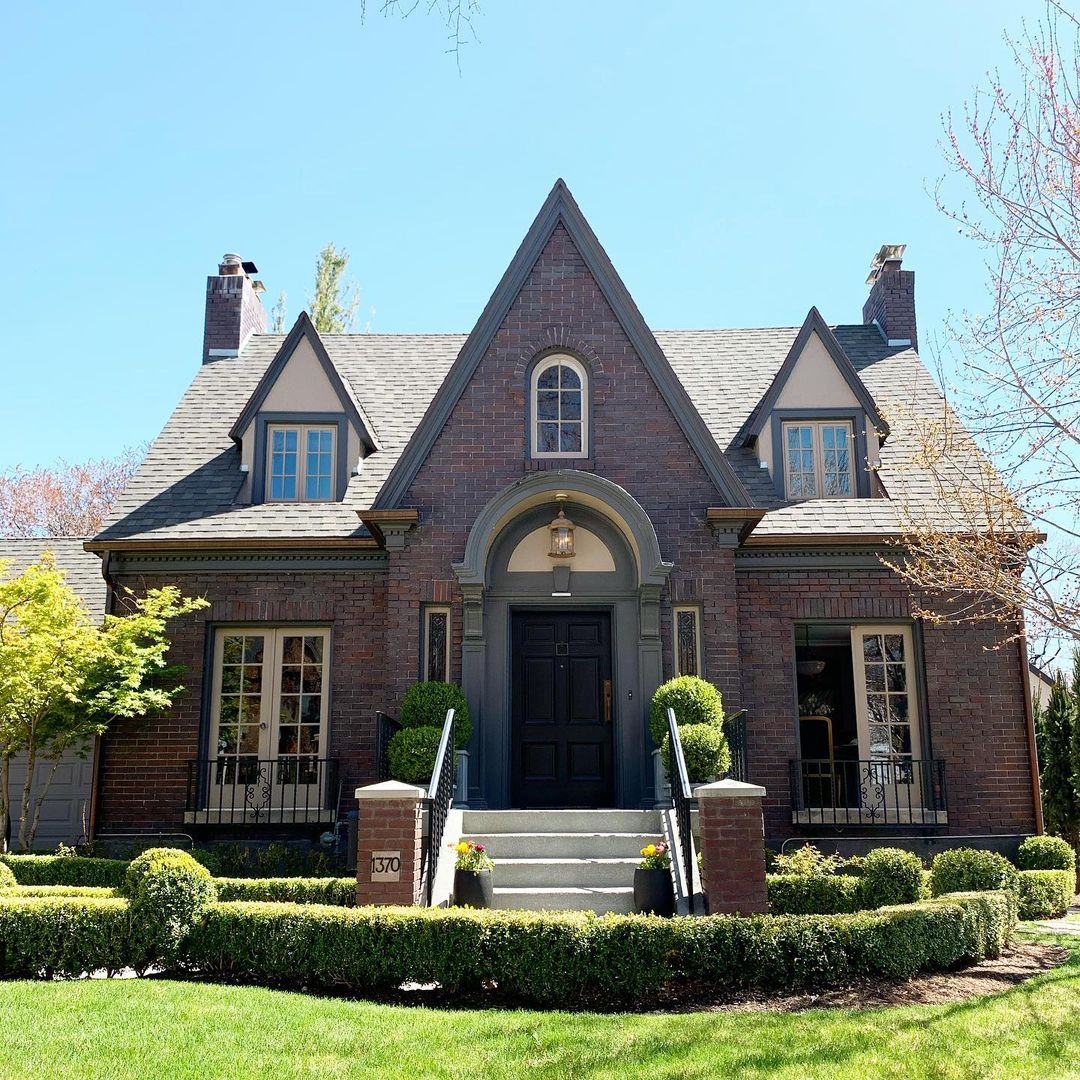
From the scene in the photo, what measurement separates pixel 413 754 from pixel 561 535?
3.12m

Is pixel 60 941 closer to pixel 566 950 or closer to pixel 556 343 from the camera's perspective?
pixel 566 950

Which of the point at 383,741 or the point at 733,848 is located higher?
the point at 383,741

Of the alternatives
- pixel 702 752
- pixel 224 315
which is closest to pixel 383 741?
pixel 702 752

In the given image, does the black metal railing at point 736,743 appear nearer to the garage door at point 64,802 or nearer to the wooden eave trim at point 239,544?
the wooden eave trim at point 239,544

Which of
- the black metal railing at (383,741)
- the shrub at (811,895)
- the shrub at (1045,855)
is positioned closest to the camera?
the shrub at (811,895)

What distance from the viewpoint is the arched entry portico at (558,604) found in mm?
12523

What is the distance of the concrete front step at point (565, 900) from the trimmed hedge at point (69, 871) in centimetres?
418

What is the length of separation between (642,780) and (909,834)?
130 inches

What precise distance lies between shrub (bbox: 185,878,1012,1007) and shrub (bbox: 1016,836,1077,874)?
5191 millimetres

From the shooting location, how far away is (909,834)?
1298 centimetres

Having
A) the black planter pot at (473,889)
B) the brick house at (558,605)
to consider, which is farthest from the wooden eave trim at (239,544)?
the black planter pot at (473,889)

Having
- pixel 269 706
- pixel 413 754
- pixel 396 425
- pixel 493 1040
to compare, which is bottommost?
pixel 493 1040

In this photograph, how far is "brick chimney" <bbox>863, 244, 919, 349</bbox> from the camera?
1775 cm

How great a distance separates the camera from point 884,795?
517 inches
